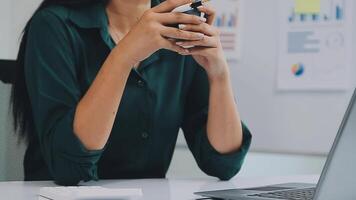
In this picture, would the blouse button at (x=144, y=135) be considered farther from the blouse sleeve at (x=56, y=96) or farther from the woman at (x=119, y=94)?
the blouse sleeve at (x=56, y=96)

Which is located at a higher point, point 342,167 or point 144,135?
point 342,167

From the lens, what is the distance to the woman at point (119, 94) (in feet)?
3.32

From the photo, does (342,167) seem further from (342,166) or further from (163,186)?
(163,186)

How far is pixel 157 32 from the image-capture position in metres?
0.99

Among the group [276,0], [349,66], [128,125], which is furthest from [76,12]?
[349,66]

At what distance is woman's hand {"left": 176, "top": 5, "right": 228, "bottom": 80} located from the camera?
1.01 m

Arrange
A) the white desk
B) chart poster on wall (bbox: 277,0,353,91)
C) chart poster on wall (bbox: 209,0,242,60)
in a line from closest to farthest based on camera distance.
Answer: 1. the white desk
2. chart poster on wall (bbox: 277,0,353,91)
3. chart poster on wall (bbox: 209,0,242,60)

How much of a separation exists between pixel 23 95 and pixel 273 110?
0.75 metres

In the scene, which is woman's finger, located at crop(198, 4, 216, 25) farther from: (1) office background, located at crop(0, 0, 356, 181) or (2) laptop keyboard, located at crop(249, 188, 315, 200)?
(1) office background, located at crop(0, 0, 356, 181)

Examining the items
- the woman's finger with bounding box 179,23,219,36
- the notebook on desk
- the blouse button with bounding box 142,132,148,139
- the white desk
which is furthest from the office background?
the notebook on desk

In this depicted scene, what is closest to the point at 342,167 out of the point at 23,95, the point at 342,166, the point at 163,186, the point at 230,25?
the point at 342,166

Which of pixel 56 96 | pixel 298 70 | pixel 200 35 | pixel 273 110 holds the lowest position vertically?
pixel 273 110

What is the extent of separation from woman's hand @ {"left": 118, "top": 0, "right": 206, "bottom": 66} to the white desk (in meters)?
0.24

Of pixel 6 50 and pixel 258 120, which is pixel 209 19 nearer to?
pixel 258 120
